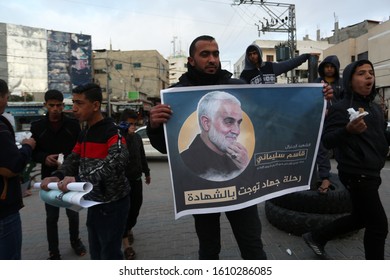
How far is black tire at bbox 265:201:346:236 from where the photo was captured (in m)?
3.72

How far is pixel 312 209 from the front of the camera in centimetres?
383

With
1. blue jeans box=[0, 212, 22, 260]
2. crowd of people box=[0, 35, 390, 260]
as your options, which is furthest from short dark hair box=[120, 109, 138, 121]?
blue jeans box=[0, 212, 22, 260]

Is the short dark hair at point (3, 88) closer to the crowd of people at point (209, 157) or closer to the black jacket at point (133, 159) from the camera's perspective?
the crowd of people at point (209, 157)

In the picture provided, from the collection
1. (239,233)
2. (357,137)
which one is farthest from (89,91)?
(357,137)

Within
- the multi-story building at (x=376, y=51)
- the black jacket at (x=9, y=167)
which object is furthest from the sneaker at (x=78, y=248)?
the multi-story building at (x=376, y=51)

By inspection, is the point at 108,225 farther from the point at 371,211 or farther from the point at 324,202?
the point at 324,202

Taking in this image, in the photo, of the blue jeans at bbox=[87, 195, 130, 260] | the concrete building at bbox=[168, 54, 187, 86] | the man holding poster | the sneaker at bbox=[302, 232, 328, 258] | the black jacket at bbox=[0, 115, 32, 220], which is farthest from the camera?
the concrete building at bbox=[168, 54, 187, 86]

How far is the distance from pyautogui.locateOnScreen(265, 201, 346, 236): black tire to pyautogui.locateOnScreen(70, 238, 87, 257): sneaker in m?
2.45

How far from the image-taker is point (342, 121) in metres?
2.68

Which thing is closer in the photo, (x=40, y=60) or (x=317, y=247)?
(x=317, y=247)

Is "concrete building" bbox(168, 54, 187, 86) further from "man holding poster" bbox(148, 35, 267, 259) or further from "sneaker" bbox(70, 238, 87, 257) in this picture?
"man holding poster" bbox(148, 35, 267, 259)

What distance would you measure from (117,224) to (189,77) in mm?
1337

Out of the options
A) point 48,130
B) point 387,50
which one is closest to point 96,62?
point 387,50

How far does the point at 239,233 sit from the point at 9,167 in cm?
171
